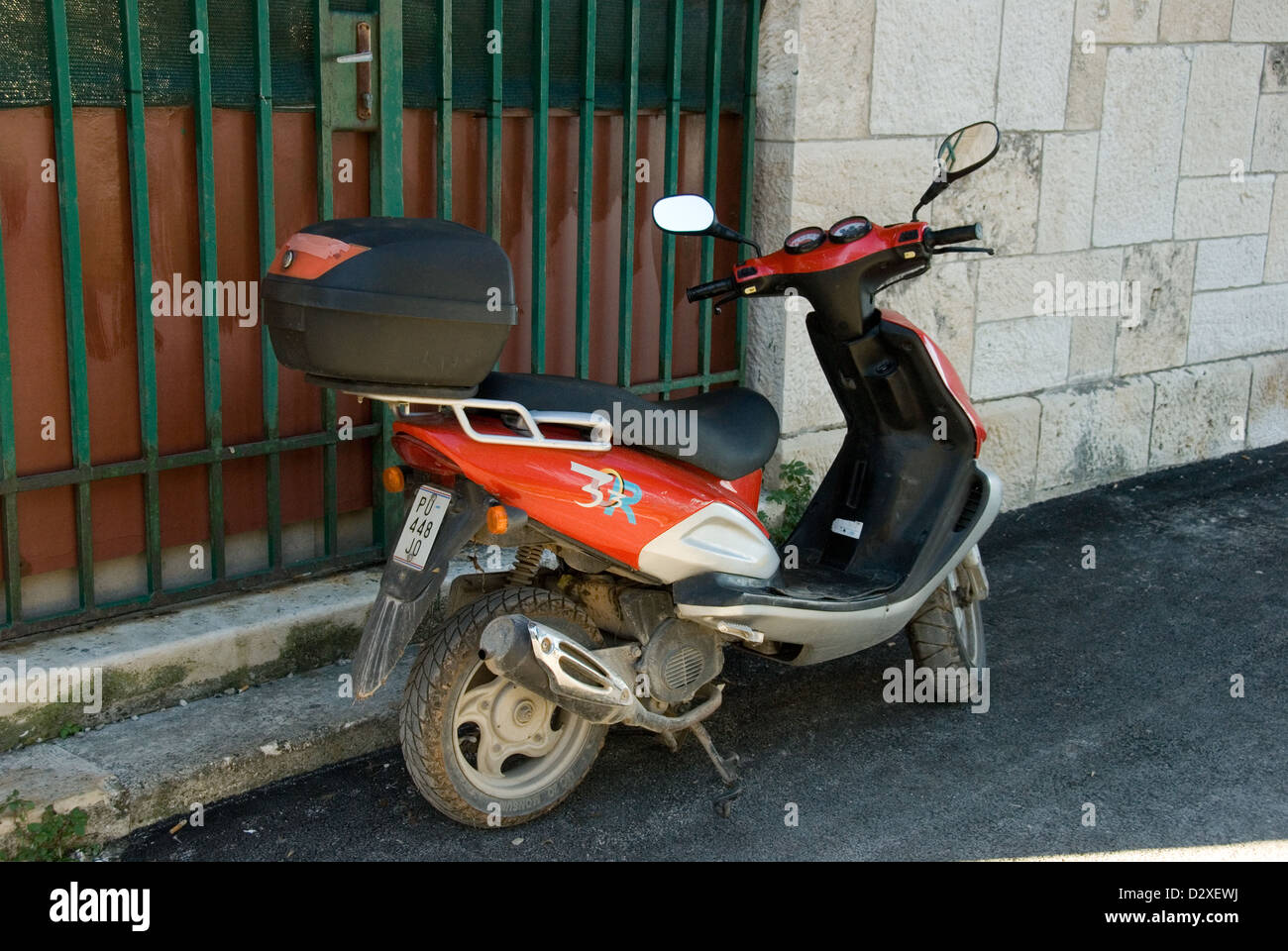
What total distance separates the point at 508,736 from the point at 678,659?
1.57 feet

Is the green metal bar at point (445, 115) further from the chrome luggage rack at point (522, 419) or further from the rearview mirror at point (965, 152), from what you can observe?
the rearview mirror at point (965, 152)

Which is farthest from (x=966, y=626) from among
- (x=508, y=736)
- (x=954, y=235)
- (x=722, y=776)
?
(x=508, y=736)

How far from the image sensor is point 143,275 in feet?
13.3

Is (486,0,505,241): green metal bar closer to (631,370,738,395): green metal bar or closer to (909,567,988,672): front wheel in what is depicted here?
(631,370,738,395): green metal bar

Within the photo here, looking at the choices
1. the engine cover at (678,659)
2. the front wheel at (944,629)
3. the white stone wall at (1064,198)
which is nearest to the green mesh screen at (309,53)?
the white stone wall at (1064,198)

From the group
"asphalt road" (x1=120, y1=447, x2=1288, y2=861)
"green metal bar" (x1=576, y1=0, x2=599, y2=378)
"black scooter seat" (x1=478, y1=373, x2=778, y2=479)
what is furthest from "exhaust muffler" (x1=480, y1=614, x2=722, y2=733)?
"green metal bar" (x1=576, y1=0, x2=599, y2=378)

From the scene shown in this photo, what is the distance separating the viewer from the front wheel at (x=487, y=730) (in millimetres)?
3529

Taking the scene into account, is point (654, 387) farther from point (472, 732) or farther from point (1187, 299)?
point (1187, 299)

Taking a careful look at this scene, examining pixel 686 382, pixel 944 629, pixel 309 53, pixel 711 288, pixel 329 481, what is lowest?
pixel 944 629

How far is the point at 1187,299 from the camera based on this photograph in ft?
24.1

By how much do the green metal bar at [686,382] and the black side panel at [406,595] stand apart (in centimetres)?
192

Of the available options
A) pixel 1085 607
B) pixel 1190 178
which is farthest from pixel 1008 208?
pixel 1085 607

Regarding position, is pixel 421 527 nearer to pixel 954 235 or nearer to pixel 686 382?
pixel 954 235

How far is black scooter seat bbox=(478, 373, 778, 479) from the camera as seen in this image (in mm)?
3564
